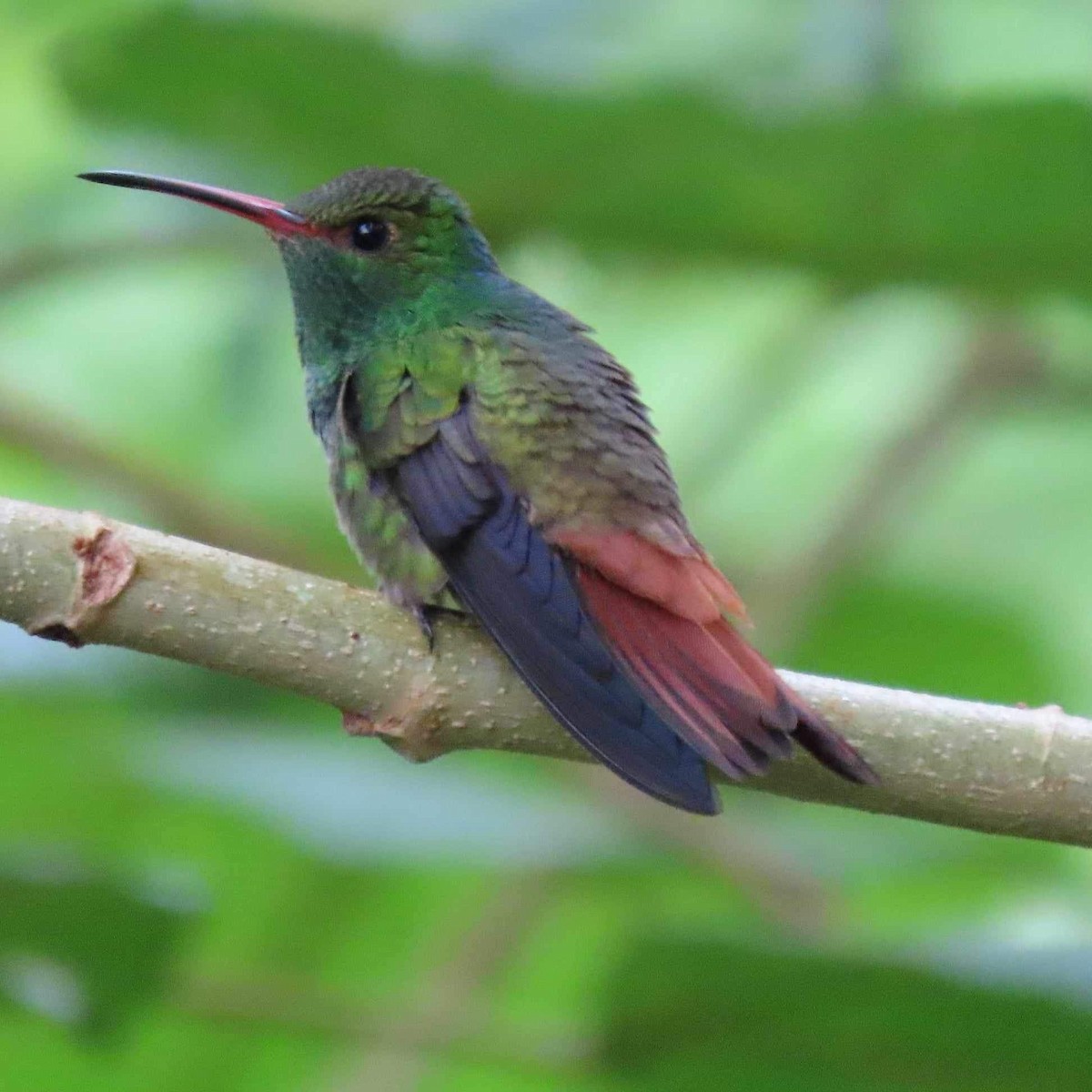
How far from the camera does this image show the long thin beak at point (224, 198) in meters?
3.74

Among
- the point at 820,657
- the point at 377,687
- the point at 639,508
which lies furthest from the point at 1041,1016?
the point at 820,657

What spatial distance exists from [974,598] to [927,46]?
4.84 feet

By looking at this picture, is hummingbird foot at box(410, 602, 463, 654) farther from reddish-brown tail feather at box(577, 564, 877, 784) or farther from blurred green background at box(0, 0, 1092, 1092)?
blurred green background at box(0, 0, 1092, 1092)

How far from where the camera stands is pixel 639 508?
3.17 metres

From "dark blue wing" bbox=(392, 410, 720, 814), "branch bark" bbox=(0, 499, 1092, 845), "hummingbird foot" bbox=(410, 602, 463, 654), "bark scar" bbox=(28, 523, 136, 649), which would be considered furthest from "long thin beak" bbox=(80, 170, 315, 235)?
"bark scar" bbox=(28, 523, 136, 649)

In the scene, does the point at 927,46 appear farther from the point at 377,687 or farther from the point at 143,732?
the point at 377,687

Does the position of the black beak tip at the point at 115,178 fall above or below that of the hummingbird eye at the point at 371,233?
above

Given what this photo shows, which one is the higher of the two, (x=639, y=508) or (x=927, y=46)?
(x=927, y=46)

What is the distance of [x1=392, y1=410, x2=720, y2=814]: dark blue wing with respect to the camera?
266cm

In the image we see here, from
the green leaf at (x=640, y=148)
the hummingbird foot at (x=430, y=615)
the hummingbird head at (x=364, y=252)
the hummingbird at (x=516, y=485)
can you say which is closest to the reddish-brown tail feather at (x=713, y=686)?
the hummingbird at (x=516, y=485)

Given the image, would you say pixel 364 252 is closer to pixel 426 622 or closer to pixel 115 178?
pixel 115 178

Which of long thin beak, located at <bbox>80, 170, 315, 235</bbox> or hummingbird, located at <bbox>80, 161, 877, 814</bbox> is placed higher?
long thin beak, located at <bbox>80, 170, 315, 235</bbox>

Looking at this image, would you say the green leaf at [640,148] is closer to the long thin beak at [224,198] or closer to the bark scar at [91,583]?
the long thin beak at [224,198]

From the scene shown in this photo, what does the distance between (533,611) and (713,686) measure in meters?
0.31
